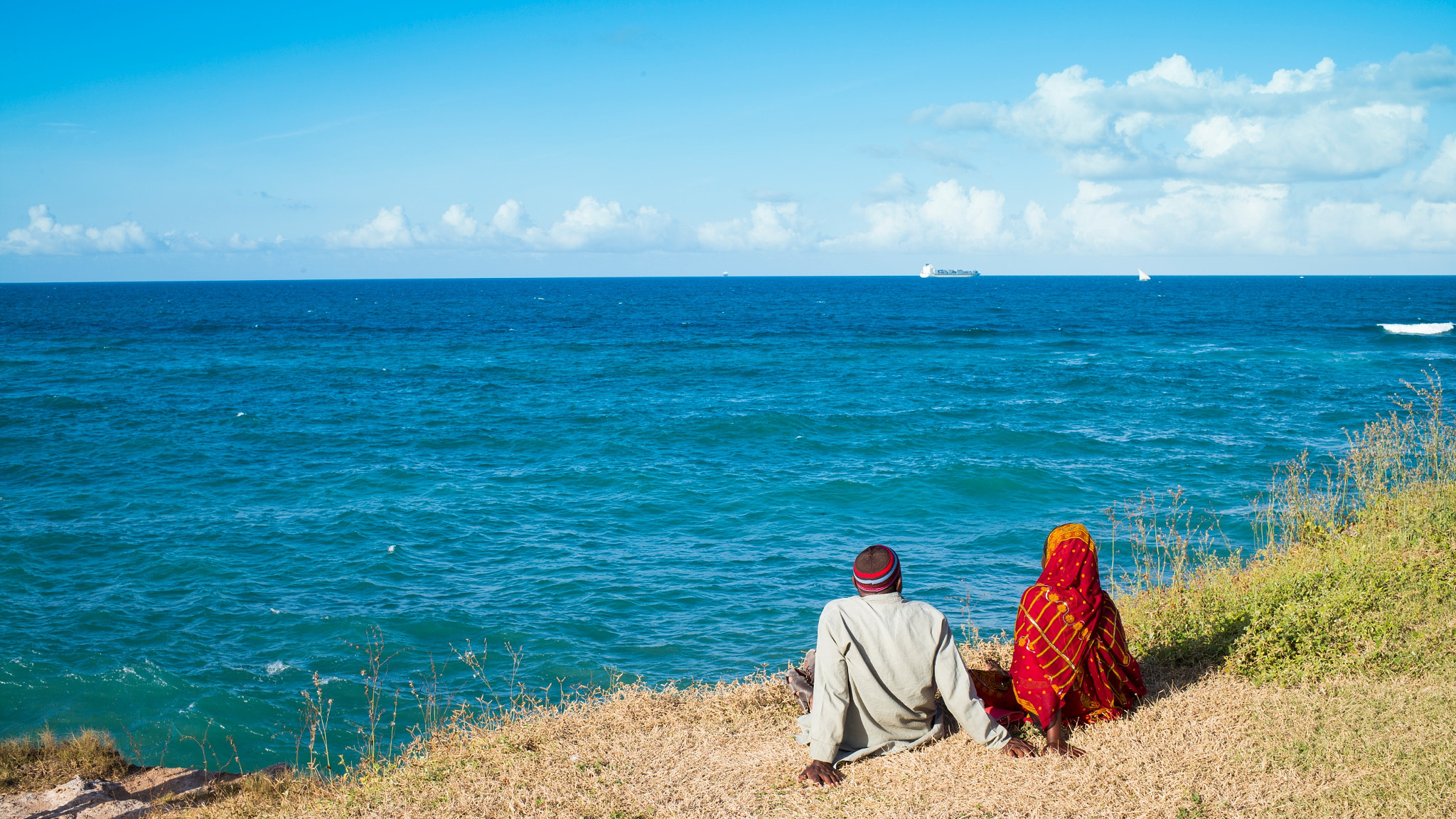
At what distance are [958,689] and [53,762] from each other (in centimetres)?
757

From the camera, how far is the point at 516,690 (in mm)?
9789

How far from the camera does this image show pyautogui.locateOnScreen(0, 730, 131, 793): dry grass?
23.0ft

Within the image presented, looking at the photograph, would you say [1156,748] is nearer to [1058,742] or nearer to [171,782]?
[1058,742]

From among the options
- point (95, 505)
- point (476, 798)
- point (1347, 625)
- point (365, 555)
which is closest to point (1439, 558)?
point (1347, 625)

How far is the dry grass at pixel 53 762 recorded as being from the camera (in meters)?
7.02

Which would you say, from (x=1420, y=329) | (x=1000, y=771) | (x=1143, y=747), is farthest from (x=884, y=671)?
(x=1420, y=329)

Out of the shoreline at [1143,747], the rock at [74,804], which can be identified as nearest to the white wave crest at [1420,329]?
the shoreline at [1143,747]

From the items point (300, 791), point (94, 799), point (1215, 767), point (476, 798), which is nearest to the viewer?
point (1215, 767)

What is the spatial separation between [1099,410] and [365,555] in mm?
21079

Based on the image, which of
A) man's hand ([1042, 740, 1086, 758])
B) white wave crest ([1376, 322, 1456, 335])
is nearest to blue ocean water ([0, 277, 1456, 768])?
man's hand ([1042, 740, 1086, 758])

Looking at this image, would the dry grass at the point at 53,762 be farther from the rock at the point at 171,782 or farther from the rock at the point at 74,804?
the rock at the point at 74,804

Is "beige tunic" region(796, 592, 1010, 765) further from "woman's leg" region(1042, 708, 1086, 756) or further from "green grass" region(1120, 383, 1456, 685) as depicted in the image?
"green grass" region(1120, 383, 1456, 685)

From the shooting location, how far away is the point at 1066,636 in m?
4.72

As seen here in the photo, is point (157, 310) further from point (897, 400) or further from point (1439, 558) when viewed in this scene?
point (1439, 558)
